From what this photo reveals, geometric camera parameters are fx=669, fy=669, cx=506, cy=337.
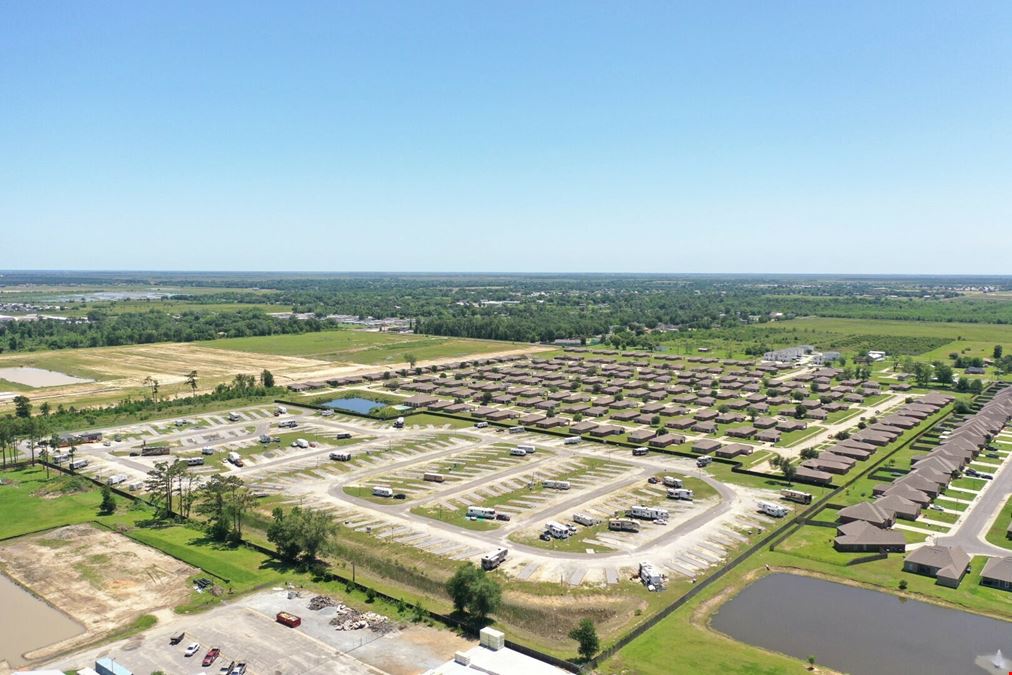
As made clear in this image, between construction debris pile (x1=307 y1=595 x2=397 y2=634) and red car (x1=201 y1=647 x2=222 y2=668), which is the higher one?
red car (x1=201 y1=647 x2=222 y2=668)

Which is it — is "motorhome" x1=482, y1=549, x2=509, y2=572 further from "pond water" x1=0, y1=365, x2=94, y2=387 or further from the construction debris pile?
"pond water" x1=0, y1=365, x2=94, y2=387

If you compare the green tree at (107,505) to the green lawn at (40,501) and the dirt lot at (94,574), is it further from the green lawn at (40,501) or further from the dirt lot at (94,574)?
the dirt lot at (94,574)

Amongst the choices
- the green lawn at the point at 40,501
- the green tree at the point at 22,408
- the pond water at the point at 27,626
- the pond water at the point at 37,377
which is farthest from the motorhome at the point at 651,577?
the pond water at the point at 37,377

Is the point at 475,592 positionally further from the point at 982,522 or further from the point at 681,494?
the point at 982,522

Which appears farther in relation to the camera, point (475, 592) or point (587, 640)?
point (475, 592)

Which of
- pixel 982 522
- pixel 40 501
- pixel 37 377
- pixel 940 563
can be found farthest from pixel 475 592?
pixel 37 377

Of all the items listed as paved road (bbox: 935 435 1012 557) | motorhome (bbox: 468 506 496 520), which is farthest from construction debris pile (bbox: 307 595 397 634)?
paved road (bbox: 935 435 1012 557)

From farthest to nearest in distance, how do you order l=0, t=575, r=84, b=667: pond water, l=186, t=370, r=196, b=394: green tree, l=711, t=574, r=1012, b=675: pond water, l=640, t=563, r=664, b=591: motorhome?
l=186, t=370, r=196, b=394: green tree, l=640, t=563, r=664, b=591: motorhome, l=0, t=575, r=84, b=667: pond water, l=711, t=574, r=1012, b=675: pond water
